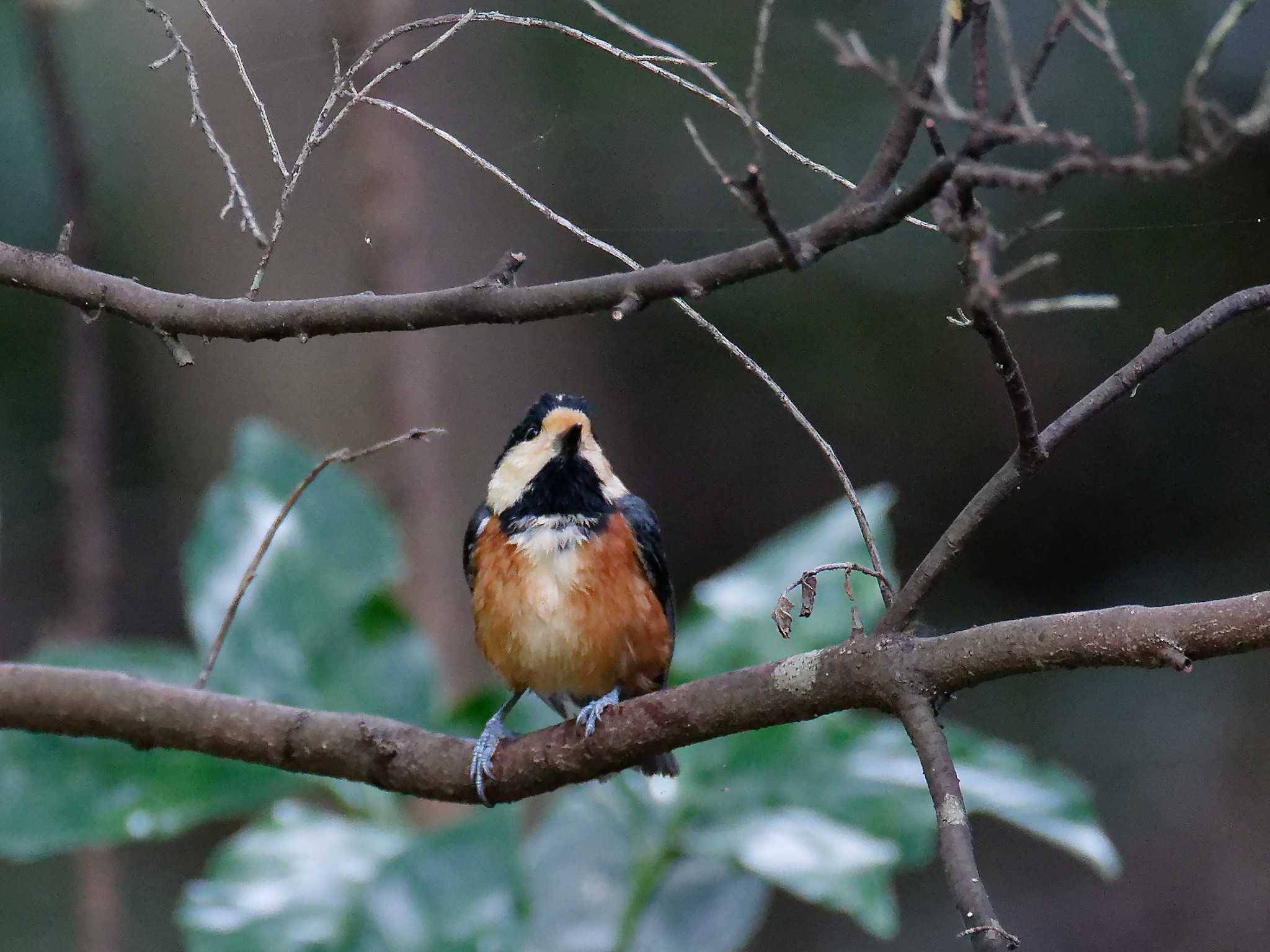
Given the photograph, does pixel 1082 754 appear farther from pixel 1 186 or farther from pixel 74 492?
pixel 1 186

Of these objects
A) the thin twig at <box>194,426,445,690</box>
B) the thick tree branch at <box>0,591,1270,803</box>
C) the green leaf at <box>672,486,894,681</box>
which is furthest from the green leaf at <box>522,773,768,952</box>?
the thin twig at <box>194,426,445,690</box>

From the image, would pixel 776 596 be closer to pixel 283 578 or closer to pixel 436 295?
pixel 283 578

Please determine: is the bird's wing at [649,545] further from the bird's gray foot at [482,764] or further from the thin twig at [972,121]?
the thin twig at [972,121]

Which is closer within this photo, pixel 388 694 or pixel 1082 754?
pixel 388 694

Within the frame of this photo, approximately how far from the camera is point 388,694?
322 centimetres

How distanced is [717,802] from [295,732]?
124cm

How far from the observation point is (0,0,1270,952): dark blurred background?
3844 mm

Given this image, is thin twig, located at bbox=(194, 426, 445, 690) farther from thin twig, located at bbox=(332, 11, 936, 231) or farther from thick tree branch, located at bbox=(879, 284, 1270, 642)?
thick tree branch, located at bbox=(879, 284, 1270, 642)

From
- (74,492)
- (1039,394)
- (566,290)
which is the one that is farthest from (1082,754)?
(566,290)

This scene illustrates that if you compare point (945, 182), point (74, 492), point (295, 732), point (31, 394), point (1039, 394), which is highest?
point (31, 394)

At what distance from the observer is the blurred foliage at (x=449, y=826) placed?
2.78 meters

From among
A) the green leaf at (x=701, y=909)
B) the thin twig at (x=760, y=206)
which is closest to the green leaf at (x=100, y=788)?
the green leaf at (x=701, y=909)

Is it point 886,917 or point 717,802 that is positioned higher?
point 717,802

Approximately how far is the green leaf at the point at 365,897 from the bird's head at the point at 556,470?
2.33 ft
